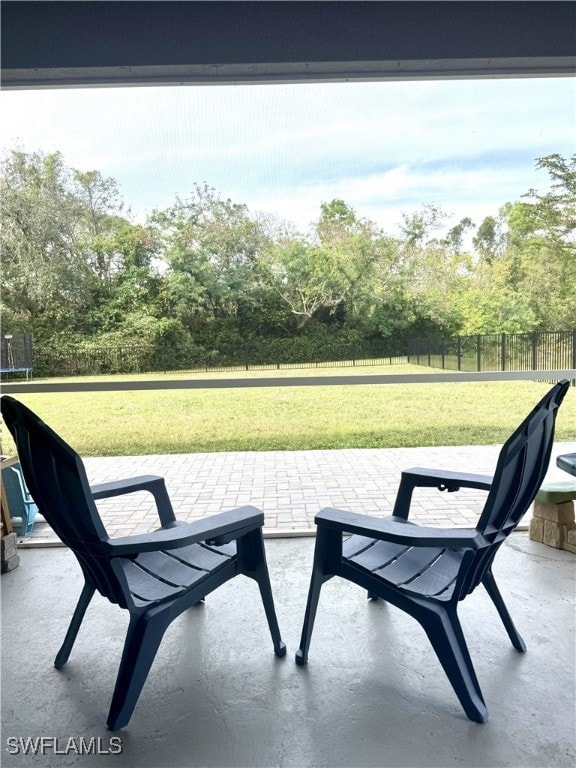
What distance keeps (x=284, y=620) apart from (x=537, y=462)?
1.13 m

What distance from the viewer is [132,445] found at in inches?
229

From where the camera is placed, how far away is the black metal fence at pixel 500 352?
11.7 feet

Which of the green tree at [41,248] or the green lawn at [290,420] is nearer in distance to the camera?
the green tree at [41,248]

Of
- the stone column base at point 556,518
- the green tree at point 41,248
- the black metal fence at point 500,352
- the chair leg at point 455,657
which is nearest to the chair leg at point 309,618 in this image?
the chair leg at point 455,657

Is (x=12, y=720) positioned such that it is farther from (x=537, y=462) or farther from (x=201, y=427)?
(x=201, y=427)

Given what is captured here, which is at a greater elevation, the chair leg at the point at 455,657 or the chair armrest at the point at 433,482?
the chair armrest at the point at 433,482

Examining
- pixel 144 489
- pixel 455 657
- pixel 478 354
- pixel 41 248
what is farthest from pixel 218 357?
pixel 455 657

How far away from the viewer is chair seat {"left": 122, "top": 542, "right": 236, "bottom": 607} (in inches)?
62.3

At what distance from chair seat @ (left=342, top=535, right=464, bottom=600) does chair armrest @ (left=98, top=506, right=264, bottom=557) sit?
1.18 feet

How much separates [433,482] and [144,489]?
45.5 inches

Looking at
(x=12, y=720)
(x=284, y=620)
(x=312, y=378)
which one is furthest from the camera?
(x=312, y=378)

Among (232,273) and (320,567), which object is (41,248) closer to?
(232,273)

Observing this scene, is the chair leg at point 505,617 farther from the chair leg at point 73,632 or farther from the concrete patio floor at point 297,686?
the chair leg at point 73,632

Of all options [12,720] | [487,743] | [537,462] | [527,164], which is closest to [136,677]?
[12,720]
